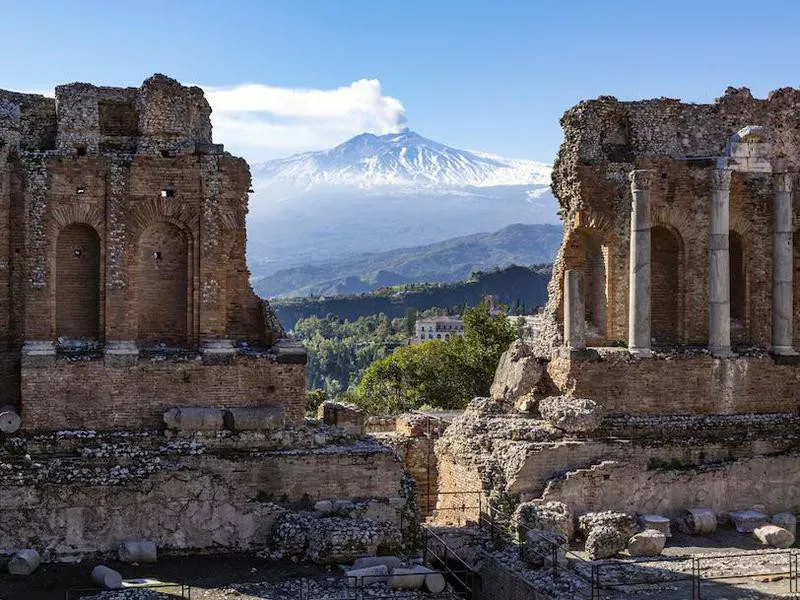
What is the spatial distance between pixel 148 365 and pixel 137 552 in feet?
13.5

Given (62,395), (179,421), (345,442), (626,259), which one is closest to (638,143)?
(626,259)

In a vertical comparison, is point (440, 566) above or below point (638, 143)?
below

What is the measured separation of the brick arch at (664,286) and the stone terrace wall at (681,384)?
5.69 feet

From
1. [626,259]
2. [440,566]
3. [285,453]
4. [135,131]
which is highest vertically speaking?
[135,131]

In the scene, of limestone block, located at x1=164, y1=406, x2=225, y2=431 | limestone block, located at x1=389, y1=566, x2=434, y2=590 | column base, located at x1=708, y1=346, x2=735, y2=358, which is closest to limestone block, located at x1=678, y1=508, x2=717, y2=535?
column base, located at x1=708, y1=346, x2=735, y2=358

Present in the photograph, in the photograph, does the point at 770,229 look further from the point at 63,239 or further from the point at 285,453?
the point at 63,239

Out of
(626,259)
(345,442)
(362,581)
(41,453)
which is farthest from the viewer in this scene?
(626,259)

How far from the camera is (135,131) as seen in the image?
24.8 metres

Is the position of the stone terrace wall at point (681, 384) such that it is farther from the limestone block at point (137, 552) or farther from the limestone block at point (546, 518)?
the limestone block at point (137, 552)

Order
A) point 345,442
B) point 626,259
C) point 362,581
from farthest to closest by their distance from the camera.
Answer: point 626,259, point 345,442, point 362,581

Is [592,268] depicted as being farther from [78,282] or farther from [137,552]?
[137,552]

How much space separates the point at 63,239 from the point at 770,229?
18061mm

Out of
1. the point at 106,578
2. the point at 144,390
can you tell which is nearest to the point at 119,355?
the point at 144,390

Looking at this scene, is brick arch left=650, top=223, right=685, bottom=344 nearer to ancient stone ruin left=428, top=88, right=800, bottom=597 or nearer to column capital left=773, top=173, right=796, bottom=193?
ancient stone ruin left=428, top=88, right=800, bottom=597
